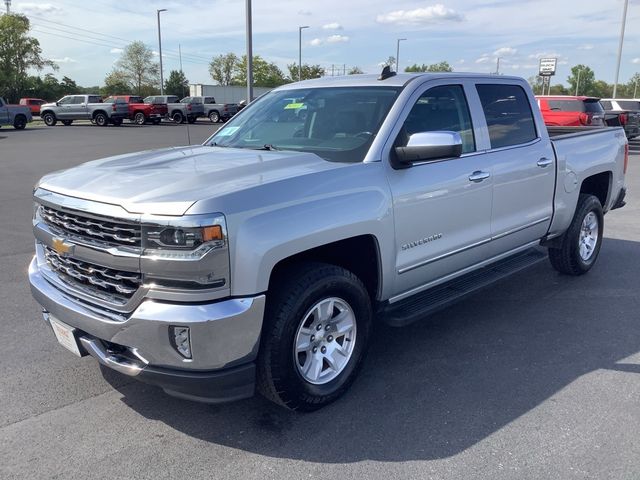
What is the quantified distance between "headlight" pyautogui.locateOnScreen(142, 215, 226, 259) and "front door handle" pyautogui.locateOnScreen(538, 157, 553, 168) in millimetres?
3340

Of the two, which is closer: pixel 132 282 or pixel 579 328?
pixel 132 282

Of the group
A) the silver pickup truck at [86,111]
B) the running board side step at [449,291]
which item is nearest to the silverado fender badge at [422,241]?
the running board side step at [449,291]

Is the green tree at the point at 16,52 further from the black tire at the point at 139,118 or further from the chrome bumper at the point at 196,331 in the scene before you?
the chrome bumper at the point at 196,331

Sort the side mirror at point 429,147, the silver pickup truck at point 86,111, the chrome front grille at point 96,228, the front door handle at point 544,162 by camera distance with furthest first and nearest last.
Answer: the silver pickup truck at point 86,111, the front door handle at point 544,162, the side mirror at point 429,147, the chrome front grille at point 96,228

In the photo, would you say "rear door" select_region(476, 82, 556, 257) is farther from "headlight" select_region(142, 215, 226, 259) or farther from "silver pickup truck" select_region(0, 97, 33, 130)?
"silver pickup truck" select_region(0, 97, 33, 130)

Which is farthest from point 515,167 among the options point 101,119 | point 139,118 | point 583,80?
point 583,80

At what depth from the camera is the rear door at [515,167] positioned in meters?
4.64

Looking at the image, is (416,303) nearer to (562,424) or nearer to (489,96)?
(562,424)

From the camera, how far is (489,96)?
15.7 feet

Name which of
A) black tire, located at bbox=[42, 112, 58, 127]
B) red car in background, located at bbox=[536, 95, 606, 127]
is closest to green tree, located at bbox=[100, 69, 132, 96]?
black tire, located at bbox=[42, 112, 58, 127]

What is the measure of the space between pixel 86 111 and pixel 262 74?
4967 cm

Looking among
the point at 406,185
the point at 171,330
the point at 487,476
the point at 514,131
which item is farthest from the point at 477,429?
the point at 514,131

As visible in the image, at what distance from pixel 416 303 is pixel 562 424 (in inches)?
46.4

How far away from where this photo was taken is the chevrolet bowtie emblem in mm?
3230
